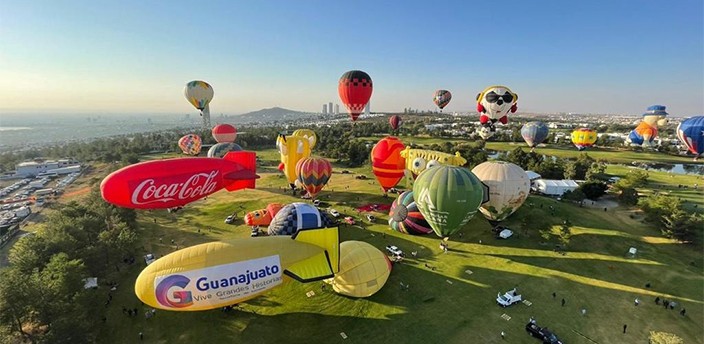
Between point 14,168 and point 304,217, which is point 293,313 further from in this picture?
point 14,168

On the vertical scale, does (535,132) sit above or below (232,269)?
above

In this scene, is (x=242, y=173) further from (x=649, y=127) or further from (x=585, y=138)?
(x=649, y=127)

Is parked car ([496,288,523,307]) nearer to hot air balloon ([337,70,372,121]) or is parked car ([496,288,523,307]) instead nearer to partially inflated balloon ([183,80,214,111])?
hot air balloon ([337,70,372,121])

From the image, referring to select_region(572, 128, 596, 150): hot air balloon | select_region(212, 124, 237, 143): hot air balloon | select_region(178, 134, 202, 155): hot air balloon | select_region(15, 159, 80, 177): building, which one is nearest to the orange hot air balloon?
select_region(212, 124, 237, 143): hot air balloon

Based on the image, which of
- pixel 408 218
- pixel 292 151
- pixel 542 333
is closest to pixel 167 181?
pixel 408 218

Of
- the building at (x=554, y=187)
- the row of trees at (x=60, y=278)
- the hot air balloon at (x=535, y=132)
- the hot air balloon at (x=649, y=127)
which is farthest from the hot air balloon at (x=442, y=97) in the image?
the row of trees at (x=60, y=278)

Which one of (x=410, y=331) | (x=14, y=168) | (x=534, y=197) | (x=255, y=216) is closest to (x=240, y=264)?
(x=410, y=331)

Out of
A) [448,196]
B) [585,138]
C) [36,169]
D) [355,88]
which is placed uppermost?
[355,88]
